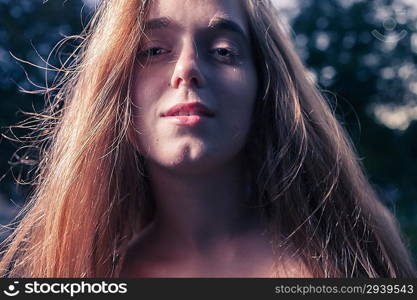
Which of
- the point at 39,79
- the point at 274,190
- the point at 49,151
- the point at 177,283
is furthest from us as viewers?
the point at 39,79

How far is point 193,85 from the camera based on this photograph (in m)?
1.02

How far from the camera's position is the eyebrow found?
3.43ft

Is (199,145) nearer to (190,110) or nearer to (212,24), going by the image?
(190,110)

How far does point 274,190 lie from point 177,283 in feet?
0.92

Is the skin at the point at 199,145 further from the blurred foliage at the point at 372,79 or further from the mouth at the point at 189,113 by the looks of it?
the blurred foliage at the point at 372,79

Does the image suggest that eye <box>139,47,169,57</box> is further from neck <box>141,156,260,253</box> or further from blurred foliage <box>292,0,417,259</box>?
blurred foliage <box>292,0,417,259</box>

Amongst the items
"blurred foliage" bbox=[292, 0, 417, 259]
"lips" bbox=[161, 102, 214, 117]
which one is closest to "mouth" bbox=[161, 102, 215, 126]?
"lips" bbox=[161, 102, 214, 117]

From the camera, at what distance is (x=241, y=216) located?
1154 millimetres

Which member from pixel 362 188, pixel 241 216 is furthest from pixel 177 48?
pixel 362 188

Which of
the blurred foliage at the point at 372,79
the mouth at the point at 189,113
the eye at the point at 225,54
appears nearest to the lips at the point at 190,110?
the mouth at the point at 189,113

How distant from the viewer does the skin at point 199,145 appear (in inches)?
40.3


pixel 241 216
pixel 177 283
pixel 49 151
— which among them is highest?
pixel 49 151

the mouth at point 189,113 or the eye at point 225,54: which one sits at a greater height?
the eye at point 225,54

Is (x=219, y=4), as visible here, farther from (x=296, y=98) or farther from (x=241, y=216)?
(x=241, y=216)
